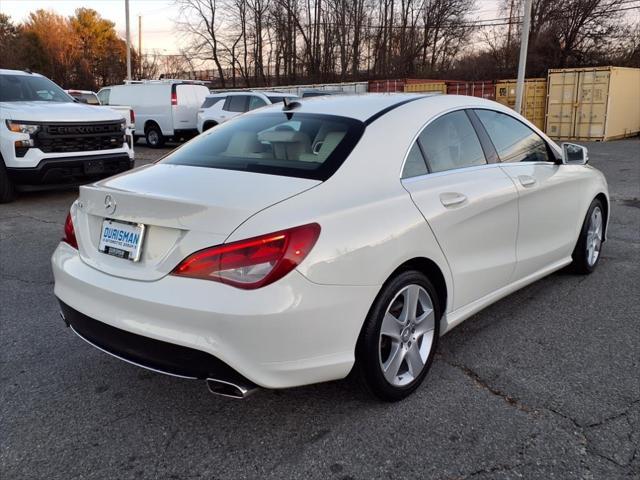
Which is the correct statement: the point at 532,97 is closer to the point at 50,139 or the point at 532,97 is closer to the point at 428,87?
the point at 428,87

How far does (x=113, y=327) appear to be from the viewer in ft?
8.18

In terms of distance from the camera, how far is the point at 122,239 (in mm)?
2559

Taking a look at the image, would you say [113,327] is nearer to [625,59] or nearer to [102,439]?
[102,439]

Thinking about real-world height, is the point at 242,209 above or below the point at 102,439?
above

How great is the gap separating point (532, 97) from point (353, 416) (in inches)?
849

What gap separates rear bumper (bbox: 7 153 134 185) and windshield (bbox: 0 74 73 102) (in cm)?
135

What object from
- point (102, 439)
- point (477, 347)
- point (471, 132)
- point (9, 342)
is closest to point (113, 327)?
point (102, 439)

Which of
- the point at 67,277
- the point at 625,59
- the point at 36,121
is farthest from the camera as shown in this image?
the point at 625,59

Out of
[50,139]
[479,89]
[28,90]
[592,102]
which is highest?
[479,89]

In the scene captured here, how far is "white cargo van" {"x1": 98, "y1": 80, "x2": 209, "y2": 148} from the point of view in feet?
57.1

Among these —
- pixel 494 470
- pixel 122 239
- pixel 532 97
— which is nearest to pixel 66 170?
pixel 122 239

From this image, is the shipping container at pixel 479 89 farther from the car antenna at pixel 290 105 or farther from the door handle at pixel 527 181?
the car antenna at pixel 290 105

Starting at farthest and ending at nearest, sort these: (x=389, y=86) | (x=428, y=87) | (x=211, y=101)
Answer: (x=389, y=86) < (x=428, y=87) < (x=211, y=101)

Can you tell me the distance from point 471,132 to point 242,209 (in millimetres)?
1883
